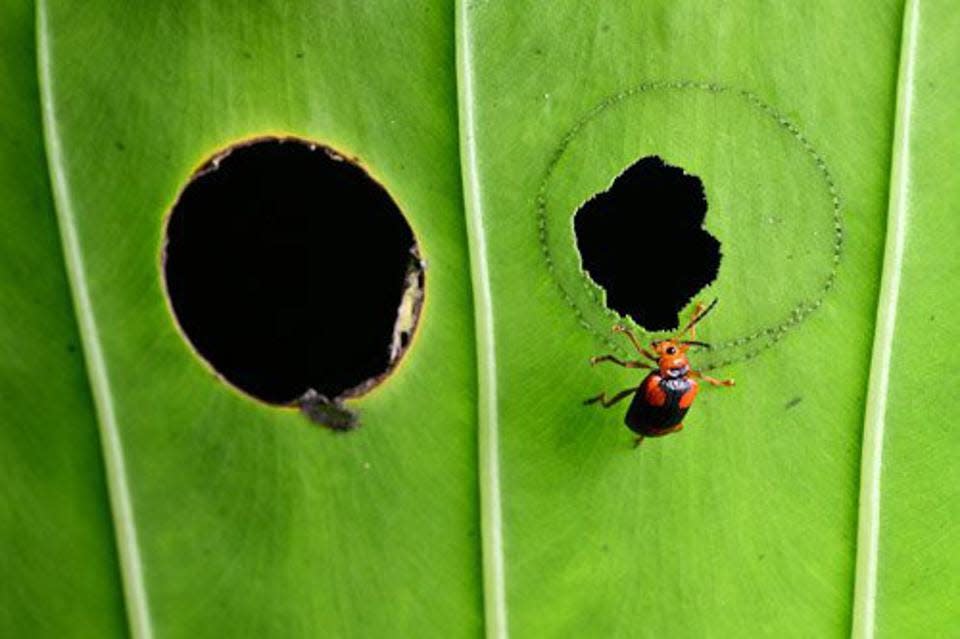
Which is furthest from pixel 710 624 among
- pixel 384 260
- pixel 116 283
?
pixel 116 283

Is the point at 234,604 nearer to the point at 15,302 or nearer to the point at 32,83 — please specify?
the point at 15,302

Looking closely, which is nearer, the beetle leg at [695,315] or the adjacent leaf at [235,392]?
the adjacent leaf at [235,392]

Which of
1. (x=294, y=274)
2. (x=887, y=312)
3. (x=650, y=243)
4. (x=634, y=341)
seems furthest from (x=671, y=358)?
(x=294, y=274)

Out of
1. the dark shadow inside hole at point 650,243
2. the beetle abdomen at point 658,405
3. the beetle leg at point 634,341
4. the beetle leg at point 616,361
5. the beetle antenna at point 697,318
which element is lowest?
the beetle abdomen at point 658,405

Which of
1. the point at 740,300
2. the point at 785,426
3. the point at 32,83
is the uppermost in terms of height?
the point at 32,83

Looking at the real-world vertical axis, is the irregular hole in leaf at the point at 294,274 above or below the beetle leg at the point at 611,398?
above

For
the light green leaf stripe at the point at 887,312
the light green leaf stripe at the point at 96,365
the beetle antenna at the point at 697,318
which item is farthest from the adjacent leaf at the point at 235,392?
the light green leaf stripe at the point at 887,312

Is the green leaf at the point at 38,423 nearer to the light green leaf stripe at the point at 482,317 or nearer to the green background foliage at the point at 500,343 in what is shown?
the green background foliage at the point at 500,343

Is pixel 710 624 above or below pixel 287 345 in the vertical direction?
below
